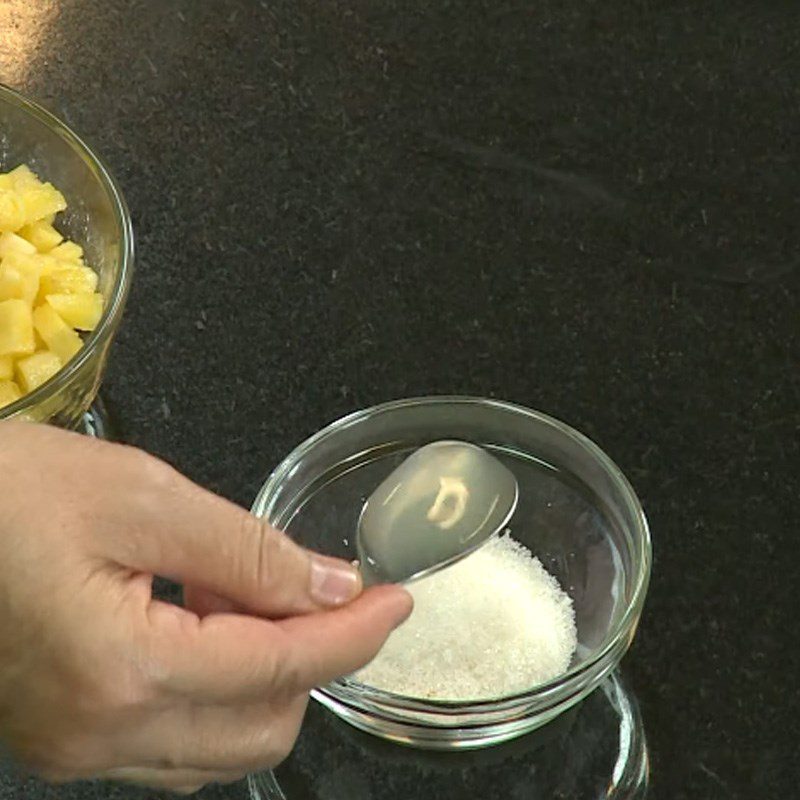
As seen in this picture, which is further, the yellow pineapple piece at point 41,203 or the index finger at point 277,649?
the yellow pineapple piece at point 41,203

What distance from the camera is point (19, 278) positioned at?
41.4 inches

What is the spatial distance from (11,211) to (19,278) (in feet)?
0.21

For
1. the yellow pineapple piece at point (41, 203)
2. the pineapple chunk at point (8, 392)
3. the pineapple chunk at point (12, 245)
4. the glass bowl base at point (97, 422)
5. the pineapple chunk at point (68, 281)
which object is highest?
the yellow pineapple piece at point (41, 203)

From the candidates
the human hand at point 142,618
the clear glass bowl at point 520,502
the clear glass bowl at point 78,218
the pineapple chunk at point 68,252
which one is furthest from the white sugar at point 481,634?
the pineapple chunk at point 68,252

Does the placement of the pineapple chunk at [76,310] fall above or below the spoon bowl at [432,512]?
above

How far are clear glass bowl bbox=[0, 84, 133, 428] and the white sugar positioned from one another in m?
0.26

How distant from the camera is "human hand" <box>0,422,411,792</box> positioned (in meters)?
0.73

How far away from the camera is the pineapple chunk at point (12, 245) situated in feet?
3.52

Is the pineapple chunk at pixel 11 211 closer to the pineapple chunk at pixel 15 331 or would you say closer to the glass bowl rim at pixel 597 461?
the pineapple chunk at pixel 15 331

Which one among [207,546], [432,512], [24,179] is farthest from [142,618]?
[24,179]

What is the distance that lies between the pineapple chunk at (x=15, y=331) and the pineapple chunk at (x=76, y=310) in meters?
0.02

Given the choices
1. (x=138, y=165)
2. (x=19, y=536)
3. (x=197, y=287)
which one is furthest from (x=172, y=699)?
(x=138, y=165)

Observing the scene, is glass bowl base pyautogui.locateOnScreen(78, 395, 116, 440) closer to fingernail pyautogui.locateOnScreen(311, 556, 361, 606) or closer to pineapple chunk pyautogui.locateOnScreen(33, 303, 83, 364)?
pineapple chunk pyautogui.locateOnScreen(33, 303, 83, 364)

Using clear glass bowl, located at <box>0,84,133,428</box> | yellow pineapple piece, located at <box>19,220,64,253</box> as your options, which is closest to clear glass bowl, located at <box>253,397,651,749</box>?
clear glass bowl, located at <box>0,84,133,428</box>
